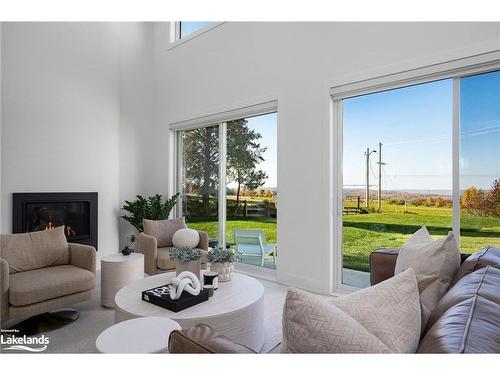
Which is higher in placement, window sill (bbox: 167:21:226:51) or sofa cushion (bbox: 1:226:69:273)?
window sill (bbox: 167:21:226:51)

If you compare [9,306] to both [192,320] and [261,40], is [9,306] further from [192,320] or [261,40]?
[261,40]

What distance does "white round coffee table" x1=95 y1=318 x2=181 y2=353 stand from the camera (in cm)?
125

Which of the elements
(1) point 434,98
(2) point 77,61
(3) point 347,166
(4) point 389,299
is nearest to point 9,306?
(4) point 389,299

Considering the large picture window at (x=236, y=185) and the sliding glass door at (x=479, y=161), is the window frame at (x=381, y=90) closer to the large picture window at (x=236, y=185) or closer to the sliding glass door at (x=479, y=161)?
the sliding glass door at (x=479, y=161)

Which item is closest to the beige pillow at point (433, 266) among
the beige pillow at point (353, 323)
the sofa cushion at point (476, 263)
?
the sofa cushion at point (476, 263)

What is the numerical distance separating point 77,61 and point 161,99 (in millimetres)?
1304

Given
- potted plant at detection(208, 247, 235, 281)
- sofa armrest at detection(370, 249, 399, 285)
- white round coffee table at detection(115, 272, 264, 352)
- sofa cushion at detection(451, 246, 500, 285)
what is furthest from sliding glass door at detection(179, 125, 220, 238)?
sofa cushion at detection(451, 246, 500, 285)

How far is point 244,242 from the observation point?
14.4ft

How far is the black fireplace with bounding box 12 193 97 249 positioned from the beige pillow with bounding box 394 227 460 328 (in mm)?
4221

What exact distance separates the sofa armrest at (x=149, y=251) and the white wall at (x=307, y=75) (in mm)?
1399

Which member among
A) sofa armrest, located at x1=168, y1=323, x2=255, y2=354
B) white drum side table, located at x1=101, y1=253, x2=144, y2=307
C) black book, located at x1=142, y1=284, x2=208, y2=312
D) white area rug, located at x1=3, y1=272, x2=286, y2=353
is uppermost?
sofa armrest, located at x1=168, y1=323, x2=255, y2=354

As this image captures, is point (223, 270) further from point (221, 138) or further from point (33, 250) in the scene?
point (221, 138)

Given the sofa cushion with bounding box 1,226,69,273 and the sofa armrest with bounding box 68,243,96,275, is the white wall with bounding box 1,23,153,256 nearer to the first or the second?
the sofa cushion with bounding box 1,226,69,273

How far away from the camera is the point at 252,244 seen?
4.30 meters
